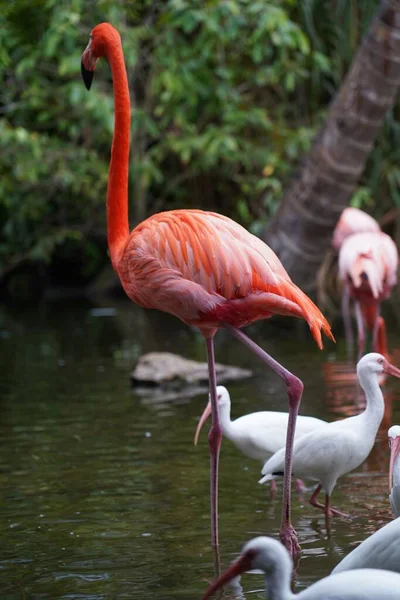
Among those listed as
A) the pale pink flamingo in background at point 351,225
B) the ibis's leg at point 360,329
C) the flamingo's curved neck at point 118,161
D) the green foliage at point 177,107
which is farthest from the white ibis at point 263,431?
the green foliage at point 177,107

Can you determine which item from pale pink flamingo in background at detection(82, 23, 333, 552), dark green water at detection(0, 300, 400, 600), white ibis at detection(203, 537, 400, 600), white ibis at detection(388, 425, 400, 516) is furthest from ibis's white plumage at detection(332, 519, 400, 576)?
pale pink flamingo in background at detection(82, 23, 333, 552)

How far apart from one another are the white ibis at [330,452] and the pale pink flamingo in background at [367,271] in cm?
425

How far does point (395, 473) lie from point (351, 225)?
23.3 feet

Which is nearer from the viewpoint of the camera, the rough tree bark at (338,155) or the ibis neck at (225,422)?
the ibis neck at (225,422)

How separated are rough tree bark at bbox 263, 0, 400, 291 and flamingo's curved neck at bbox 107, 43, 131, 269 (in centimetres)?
459

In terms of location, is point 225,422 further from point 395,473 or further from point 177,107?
point 177,107

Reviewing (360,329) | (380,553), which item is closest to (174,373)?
(360,329)

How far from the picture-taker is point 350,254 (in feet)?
32.6

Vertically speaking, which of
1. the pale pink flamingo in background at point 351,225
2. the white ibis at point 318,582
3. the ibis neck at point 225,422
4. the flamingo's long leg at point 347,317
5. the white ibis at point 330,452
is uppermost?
the white ibis at point 318,582

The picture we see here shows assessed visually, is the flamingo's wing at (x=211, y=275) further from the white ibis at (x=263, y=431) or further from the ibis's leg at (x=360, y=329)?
the ibis's leg at (x=360, y=329)

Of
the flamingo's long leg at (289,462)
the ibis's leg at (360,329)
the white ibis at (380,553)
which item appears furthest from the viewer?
the ibis's leg at (360,329)

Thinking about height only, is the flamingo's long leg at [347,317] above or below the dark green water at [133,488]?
below

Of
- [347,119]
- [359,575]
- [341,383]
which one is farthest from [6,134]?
[359,575]

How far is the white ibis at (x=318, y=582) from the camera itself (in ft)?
9.86
